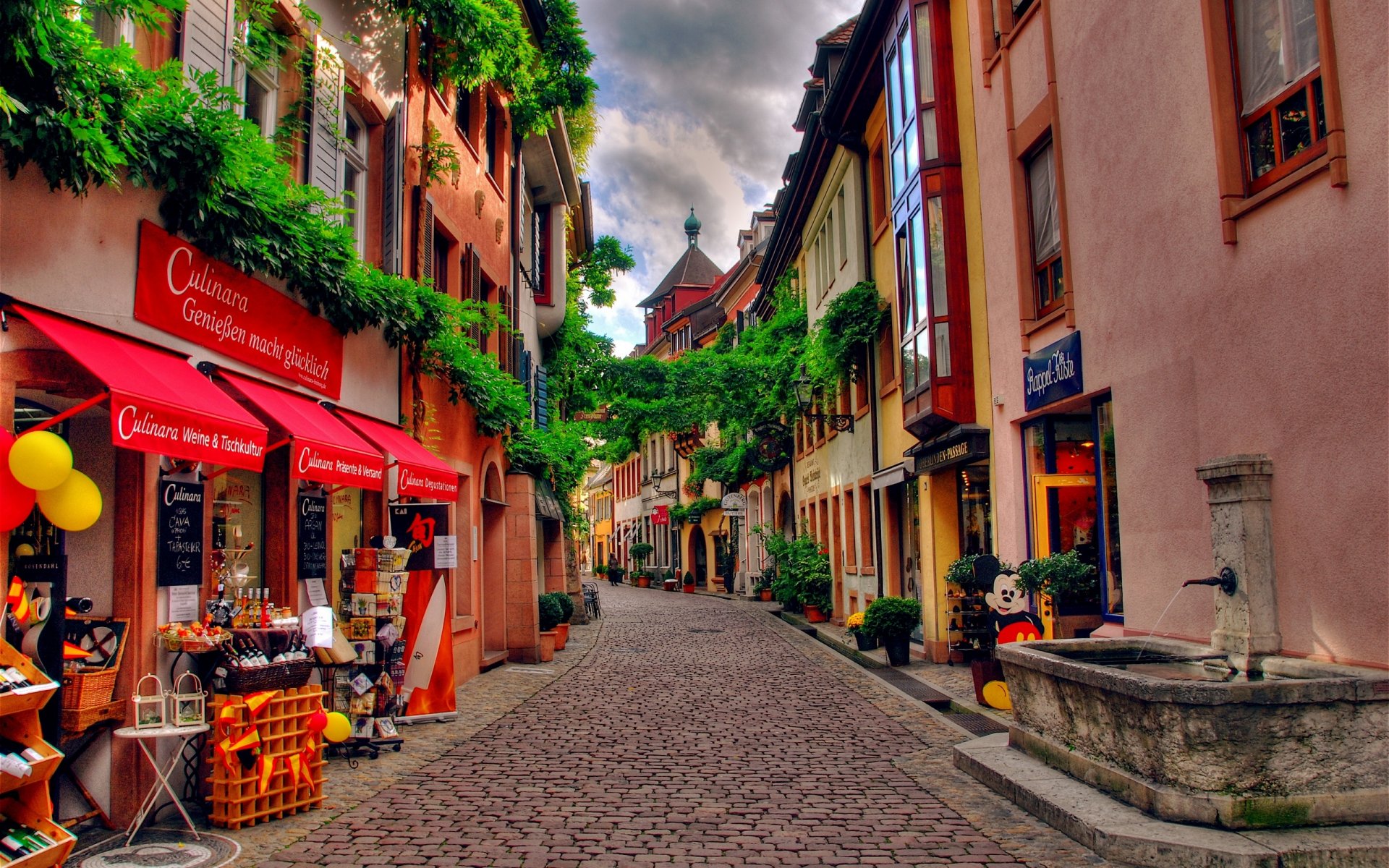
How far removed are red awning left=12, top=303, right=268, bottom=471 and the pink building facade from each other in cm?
665

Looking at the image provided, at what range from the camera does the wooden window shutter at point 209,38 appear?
765 cm

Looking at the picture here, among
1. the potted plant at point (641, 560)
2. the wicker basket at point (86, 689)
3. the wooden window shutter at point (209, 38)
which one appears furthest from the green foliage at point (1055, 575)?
the potted plant at point (641, 560)

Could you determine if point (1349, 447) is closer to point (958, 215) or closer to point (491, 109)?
point (958, 215)

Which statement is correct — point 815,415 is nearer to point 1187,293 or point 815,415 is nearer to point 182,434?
point 1187,293

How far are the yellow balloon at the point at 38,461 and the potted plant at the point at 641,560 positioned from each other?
4472cm

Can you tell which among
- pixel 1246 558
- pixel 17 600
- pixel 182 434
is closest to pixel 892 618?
pixel 1246 558

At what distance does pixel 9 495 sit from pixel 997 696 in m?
8.28

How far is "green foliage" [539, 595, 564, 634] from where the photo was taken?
58.1ft

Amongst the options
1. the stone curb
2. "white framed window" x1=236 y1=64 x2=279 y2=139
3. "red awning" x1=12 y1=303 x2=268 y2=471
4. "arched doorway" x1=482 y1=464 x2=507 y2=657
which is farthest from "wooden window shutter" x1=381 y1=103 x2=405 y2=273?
the stone curb

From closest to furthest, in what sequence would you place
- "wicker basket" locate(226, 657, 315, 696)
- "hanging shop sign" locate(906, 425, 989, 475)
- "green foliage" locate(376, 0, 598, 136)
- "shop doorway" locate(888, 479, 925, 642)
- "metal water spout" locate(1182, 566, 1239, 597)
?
"wicker basket" locate(226, 657, 315, 696) < "metal water spout" locate(1182, 566, 1239, 597) < "green foliage" locate(376, 0, 598, 136) < "hanging shop sign" locate(906, 425, 989, 475) < "shop doorway" locate(888, 479, 925, 642)

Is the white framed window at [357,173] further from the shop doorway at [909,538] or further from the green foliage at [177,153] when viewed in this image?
the shop doorway at [909,538]

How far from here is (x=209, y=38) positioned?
8.02 meters

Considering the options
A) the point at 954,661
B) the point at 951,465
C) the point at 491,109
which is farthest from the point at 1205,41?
the point at 491,109

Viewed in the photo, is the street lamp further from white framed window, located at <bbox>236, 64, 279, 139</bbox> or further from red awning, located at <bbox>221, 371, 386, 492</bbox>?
white framed window, located at <bbox>236, 64, 279, 139</bbox>
